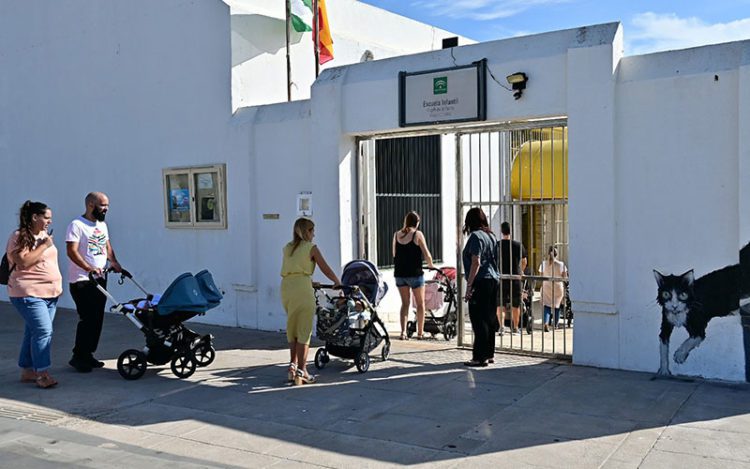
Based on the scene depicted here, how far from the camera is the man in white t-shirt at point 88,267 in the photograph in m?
8.06

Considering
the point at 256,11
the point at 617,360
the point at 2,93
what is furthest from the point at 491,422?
the point at 2,93

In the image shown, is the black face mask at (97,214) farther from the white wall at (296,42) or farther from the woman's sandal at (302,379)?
the white wall at (296,42)

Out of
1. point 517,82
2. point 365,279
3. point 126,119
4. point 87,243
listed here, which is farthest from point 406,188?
point 87,243

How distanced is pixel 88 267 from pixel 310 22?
6134 mm

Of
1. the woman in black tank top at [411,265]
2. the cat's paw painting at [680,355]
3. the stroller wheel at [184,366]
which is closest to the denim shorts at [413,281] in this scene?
the woman in black tank top at [411,265]

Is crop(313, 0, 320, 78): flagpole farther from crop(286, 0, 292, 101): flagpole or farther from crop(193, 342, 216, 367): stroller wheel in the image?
crop(193, 342, 216, 367): stroller wheel

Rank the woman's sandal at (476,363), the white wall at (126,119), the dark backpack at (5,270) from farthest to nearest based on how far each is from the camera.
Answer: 1. the white wall at (126,119)
2. the woman's sandal at (476,363)
3. the dark backpack at (5,270)

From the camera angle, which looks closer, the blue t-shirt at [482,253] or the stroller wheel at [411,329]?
the blue t-shirt at [482,253]

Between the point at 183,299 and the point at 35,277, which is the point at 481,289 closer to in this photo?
the point at 183,299

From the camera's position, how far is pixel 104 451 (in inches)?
228

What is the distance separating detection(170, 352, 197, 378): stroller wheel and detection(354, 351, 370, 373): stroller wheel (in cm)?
174

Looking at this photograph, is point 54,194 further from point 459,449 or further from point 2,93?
point 459,449

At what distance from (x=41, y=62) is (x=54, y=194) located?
2443 millimetres

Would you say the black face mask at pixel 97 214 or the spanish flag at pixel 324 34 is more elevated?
the spanish flag at pixel 324 34
